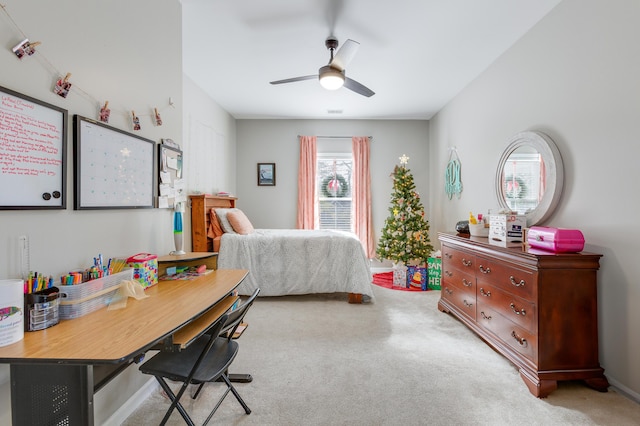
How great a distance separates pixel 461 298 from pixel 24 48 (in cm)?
347

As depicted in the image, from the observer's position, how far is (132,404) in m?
1.78

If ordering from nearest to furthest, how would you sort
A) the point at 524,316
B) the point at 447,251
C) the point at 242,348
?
1. the point at 524,316
2. the point at 242,348
3. the point at 447,251

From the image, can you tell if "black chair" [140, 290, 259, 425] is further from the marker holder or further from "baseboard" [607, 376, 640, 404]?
"baseboard" [607, 376, 640, 404]

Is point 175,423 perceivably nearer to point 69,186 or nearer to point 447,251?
point 69,186

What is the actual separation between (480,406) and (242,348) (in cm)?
179

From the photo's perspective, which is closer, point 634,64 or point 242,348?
point 634,64

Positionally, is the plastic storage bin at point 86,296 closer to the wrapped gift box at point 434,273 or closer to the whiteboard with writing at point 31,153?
the whiteboard with writing at point 31,153

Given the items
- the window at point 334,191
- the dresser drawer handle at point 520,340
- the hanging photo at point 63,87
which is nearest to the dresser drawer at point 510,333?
the dresser drawer handle at point 520,340

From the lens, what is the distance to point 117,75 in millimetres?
1704

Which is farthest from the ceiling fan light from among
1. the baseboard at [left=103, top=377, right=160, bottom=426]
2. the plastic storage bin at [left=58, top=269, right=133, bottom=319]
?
the baseboard at [left=103, top=377, right=160, bottom=426]

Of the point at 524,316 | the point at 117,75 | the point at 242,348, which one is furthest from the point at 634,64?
the point at 242,348

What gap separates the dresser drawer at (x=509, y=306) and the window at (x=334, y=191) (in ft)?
10.8

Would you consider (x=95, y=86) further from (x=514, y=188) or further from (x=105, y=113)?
(x=514, y=188)

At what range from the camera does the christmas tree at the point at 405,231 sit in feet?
15.2
